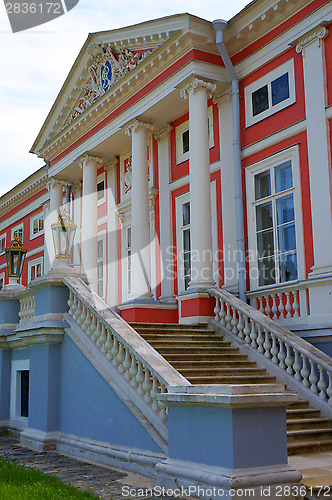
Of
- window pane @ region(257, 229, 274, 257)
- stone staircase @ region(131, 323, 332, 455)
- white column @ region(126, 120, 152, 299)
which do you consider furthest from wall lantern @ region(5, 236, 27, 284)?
window pane @ region(257, 229, 274, 257)

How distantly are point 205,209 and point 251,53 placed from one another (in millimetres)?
3213

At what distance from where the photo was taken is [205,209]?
34.7 ft

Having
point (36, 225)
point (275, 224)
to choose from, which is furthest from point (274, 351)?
point (36, 225)

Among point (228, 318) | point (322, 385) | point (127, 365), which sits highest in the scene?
point (228, 318)

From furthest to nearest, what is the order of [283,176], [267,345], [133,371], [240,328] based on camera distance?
[283,176] → [240,328] → [267,345] → [133,371]

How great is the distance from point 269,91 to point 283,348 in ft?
16.5

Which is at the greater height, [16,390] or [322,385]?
[322,385]

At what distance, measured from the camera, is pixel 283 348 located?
27.0ft

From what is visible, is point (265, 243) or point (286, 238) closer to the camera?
point (286, 238)

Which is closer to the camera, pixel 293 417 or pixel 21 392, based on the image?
pixel 293 417

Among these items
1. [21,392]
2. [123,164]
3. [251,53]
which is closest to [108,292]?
[123,164]

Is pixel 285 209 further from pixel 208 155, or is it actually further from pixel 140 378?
pixel 140 378

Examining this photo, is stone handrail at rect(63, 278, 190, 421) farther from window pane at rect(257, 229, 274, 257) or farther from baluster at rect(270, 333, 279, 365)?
window pane at rect(257, 229, 274, 257)

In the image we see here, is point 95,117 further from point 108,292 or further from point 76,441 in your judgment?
point 76,441
